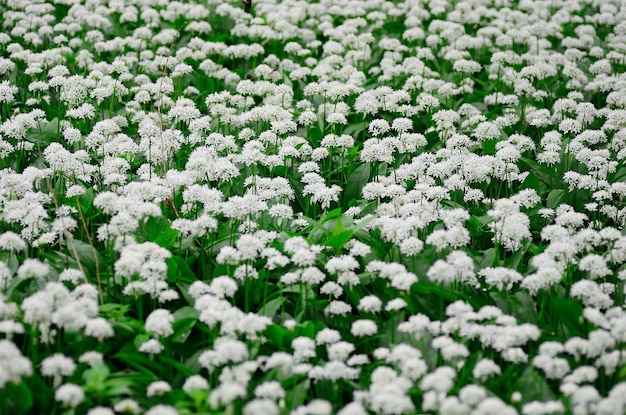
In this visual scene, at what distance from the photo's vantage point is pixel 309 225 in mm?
5500

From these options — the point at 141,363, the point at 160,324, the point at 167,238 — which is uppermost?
the point at 160,324

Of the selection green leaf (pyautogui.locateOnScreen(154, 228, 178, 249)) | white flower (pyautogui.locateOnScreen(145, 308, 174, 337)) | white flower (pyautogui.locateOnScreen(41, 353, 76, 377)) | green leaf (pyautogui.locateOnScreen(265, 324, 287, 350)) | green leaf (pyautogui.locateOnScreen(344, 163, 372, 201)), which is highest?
white flower (pyautogui.locateOnScreen(41, 353, 76, 377))

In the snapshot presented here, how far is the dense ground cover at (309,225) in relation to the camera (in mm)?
3789

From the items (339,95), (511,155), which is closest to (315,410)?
(511,155)

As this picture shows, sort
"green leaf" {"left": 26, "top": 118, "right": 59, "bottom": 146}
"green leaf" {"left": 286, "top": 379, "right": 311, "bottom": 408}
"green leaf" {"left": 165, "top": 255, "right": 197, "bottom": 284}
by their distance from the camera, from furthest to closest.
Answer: "green leaf" {"left": 26, "top": 118, "right": 59, "bottom": 146} → "green leaf" {"left": 165, "top": 255, "right": 197, "bottom": 284} → "green leaf" {"left": 286, "top": 379, "right": 311, "bottom": 408}

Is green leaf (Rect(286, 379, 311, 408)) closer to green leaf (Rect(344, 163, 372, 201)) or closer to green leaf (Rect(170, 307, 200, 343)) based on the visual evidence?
green leaf (Rect(170, 307, 200, 343))

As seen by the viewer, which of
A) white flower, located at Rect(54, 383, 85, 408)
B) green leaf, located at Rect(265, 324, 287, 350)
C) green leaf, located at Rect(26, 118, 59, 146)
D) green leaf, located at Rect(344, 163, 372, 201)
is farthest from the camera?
green leaf, located at Rect(26, 118, 59, 146)

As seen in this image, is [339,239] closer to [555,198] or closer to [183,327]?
[183,327]

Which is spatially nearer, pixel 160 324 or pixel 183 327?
pixel 160 324

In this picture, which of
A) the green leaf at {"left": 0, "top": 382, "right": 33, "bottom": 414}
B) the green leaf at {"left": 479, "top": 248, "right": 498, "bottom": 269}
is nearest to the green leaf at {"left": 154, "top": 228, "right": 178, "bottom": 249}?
the green leaf at {"left": 0, "top": 382, "right": 33, "bottom": 414}

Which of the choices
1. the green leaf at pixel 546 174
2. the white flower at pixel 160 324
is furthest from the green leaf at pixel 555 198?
the white flower at pixel 160 324

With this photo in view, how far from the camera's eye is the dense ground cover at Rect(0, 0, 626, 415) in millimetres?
3789

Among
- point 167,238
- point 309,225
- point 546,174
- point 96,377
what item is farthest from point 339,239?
point 546,174

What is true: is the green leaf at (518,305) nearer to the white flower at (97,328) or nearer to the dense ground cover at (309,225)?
the dense ground cover at (309,225)
